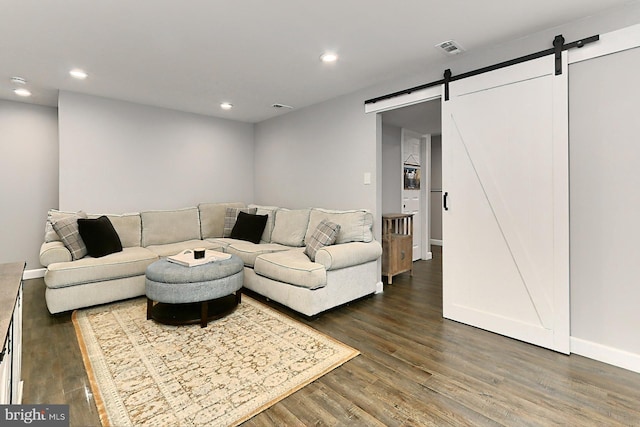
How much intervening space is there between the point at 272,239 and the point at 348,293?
153cm

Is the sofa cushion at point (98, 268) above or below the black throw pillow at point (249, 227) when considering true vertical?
below

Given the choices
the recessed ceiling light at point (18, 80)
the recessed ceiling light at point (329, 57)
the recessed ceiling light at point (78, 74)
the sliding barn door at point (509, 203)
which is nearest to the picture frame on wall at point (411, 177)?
the sliding barn door at point (509, 203)

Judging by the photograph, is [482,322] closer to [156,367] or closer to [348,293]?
[348,293]

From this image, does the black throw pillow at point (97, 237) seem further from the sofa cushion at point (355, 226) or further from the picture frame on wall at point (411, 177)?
the picture frame on wall at point (411, 177)

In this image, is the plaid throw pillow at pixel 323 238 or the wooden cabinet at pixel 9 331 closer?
the wooden cabinet at pixel 9 331

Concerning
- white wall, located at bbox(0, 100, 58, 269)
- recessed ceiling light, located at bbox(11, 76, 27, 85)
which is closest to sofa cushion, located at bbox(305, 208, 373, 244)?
recessed ceiling light, located at bbox(11, 76, 27, 85)

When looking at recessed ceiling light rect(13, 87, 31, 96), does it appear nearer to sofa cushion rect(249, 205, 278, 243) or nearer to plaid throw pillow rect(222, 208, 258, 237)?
plaid throw pillow rect(222, 208, 258, 237)

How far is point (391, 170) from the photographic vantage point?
16.6 feet

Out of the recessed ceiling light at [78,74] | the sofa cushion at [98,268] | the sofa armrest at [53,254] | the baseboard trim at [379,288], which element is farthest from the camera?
the baseboard trim at [379,288]

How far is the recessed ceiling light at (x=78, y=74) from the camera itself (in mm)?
3193

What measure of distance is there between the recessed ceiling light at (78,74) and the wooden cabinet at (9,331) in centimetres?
223

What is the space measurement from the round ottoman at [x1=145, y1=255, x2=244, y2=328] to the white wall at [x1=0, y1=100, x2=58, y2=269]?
2.80m

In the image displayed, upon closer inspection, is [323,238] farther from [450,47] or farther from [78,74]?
[78,74]

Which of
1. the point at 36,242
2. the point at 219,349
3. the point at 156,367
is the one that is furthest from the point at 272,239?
the point at 36,242
